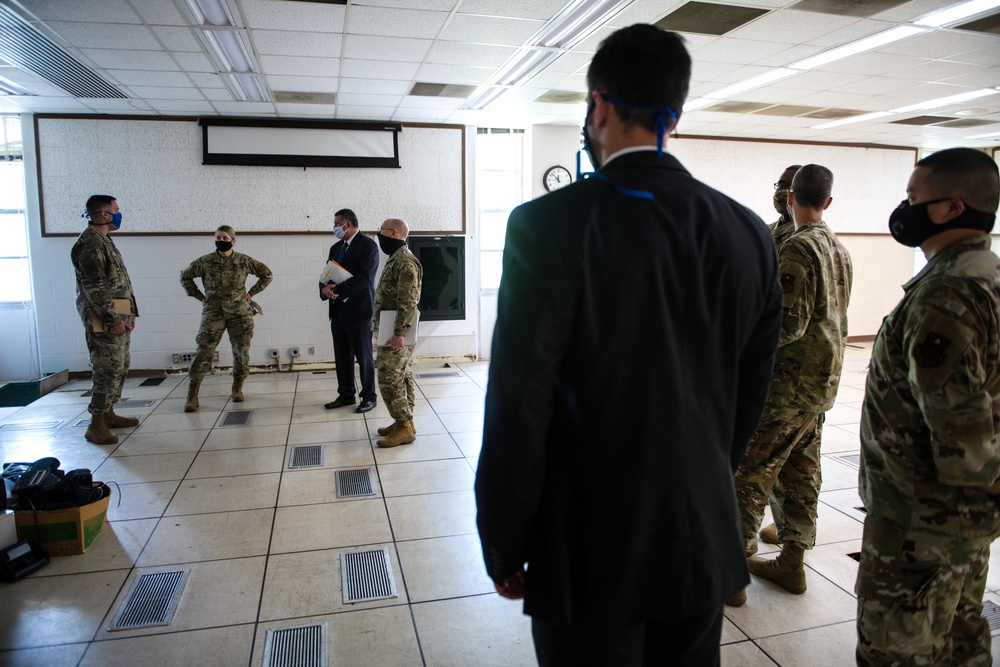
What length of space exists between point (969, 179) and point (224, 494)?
3.67 m

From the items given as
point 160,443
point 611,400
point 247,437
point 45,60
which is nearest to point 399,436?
point 247,437

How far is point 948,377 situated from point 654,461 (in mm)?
924

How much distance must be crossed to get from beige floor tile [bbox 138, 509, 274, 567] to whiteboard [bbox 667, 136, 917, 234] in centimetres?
701

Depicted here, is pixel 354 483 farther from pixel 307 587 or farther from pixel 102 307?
pixel 102 307

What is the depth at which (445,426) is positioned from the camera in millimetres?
4996

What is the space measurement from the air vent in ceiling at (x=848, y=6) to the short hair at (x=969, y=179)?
272 centimetres

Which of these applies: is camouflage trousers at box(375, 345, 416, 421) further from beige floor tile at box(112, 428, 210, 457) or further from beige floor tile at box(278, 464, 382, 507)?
beige floor tile at box(112, 428, 210, 457)

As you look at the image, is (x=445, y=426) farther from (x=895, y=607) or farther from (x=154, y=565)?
(x=895, y=607)

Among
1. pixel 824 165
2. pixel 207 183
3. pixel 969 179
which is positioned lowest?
pixel 969 179

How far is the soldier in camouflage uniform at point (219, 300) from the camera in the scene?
5.42 meters

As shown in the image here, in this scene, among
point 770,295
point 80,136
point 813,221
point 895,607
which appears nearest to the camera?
point 770,295

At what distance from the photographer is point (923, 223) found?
5.36 feet

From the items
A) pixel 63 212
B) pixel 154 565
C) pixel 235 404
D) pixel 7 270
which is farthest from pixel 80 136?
pixel 154 565

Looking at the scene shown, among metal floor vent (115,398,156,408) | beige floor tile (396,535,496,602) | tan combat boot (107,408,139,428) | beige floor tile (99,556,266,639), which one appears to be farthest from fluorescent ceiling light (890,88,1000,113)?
metal floor vent (115,398,156,408)
